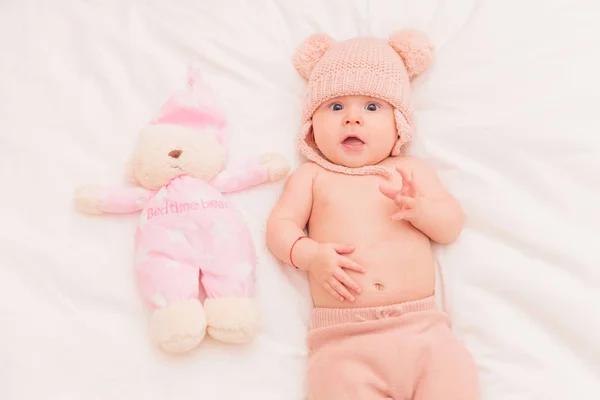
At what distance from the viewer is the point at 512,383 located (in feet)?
3.36

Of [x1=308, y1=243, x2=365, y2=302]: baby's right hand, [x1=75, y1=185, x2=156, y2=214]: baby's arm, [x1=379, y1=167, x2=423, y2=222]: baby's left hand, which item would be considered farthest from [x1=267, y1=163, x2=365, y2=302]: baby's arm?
[x1=75, y1=185, x2=156, y2=214]: baby's arm

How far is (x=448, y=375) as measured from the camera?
3.31 ft

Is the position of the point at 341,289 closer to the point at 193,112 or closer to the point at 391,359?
the point at 391,359

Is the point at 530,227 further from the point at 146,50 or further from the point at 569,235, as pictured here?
the point at 146,50

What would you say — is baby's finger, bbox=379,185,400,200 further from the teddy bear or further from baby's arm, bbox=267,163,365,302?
the teddy bear

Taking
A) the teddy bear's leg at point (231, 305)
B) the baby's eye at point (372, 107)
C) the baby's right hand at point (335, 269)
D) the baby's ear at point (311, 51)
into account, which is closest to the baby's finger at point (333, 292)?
the baby's right hand at point (335, 269)

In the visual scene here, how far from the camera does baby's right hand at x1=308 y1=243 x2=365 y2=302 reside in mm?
1079

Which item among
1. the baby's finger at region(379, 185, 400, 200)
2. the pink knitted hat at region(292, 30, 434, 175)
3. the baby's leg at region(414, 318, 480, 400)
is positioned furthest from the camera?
the pink knitted hat at region(292, 30, 434, 175)

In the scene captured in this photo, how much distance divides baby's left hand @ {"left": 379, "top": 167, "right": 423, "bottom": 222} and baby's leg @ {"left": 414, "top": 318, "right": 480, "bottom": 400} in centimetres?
20

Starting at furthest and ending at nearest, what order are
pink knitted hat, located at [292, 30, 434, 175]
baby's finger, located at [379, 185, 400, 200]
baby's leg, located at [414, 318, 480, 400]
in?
pink knitted hat, located at [292, 30, 434, 175], baby's finger, located at [379, 185, 400, 200], baby's leg, located at [414, 318, 480, 400]

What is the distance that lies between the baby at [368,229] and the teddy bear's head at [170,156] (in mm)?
153

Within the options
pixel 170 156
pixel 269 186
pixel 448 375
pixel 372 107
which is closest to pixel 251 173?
pixel 269 186

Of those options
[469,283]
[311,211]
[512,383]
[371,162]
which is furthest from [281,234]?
[512,383]

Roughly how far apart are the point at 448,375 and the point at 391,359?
0.29 feet
